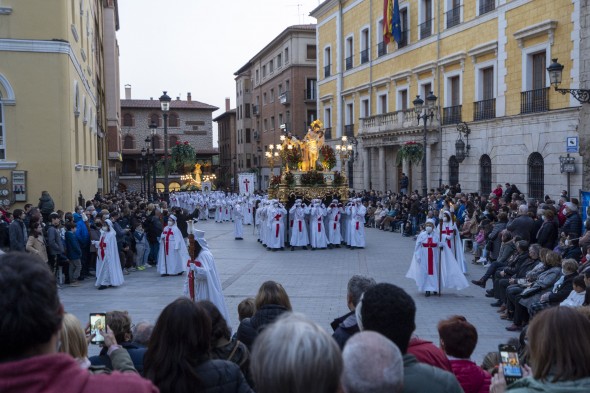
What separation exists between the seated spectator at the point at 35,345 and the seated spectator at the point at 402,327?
1633 mm

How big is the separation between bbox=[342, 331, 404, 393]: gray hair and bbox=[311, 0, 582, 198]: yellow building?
17837 mm

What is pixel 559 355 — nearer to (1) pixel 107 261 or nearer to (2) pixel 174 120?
(1) pixel 107 261

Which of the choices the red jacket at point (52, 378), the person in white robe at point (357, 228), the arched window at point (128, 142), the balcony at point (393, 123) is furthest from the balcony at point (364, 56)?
the arched window at point (128, 142)

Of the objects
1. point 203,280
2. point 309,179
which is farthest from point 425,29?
point 203,280

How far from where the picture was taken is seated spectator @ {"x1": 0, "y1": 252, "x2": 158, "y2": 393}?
81.3 inches

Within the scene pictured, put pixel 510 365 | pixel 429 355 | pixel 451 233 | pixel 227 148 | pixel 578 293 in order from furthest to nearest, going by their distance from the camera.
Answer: pixel 227 148, pixel 451 233, pixel 578 293, pixel 429 355, pixel 510 365

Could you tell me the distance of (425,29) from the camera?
3234 centimetres

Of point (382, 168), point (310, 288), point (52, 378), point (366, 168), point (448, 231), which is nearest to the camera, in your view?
point (52, 378)

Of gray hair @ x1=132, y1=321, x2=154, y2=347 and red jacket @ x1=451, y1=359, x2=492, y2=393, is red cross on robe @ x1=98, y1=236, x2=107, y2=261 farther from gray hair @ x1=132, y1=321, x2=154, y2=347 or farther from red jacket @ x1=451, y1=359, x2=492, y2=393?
red jacket @ x1=451, y1=359, x2=492, y2=393

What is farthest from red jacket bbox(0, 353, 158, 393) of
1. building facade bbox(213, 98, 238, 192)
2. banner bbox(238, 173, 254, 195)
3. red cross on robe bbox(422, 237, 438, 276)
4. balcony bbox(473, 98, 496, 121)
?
building facade bbox(213, 98, 238, 192)

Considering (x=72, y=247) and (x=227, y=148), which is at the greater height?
(x=227, y=148)

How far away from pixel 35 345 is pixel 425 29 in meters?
32.6

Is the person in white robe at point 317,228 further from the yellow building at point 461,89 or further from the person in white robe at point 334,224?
the yellow building at point 461,89

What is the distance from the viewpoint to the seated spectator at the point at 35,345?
2.06m
